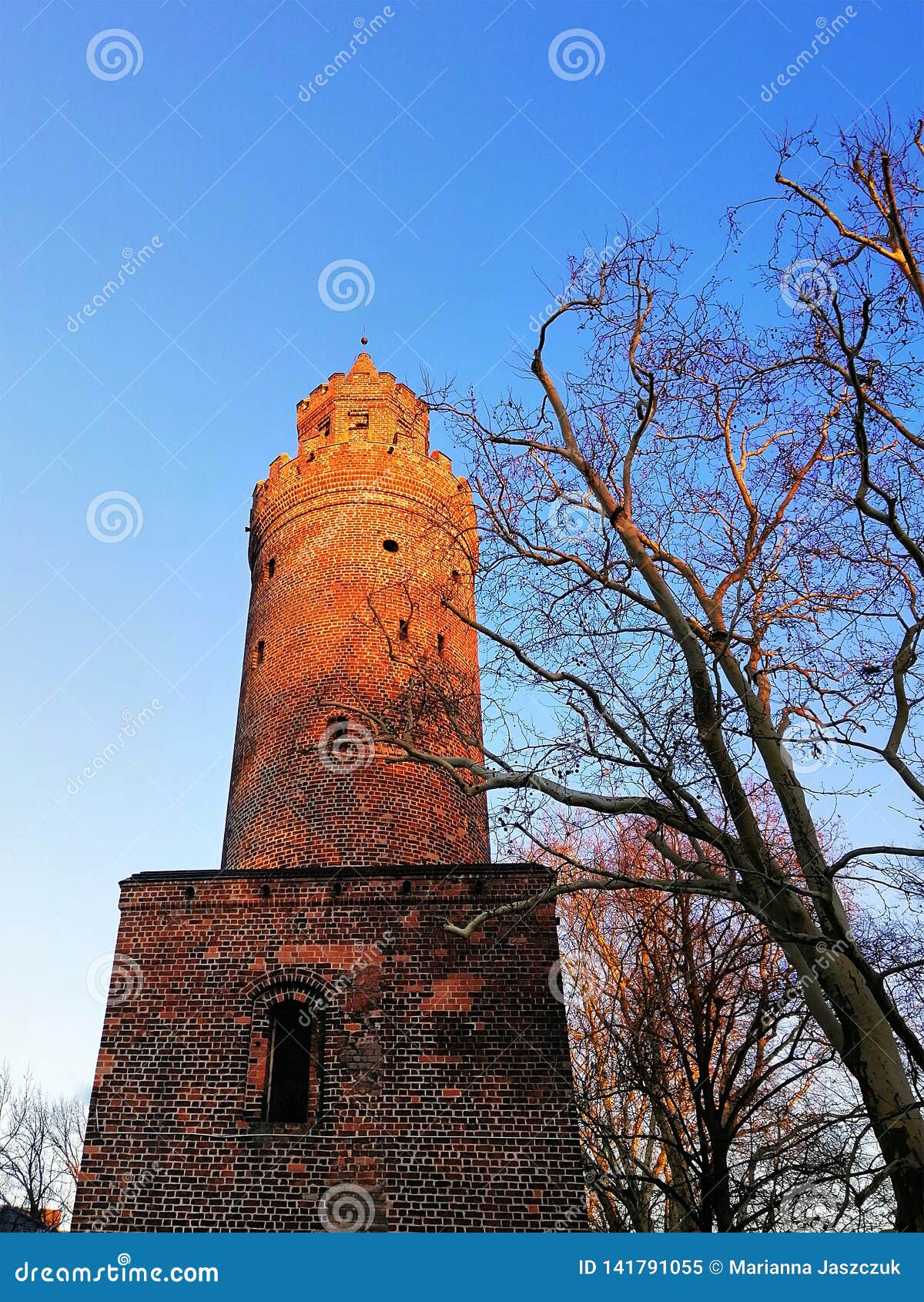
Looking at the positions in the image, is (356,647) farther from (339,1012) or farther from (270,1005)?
(339,1012)

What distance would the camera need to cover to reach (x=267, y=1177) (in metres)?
9.60

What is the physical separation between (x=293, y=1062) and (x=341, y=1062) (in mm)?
661

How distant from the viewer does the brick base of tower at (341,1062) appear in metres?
9.46

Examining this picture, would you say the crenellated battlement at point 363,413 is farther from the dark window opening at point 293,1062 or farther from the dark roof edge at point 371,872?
the dark window opening at point 293,1062

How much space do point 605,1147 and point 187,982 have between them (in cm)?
767

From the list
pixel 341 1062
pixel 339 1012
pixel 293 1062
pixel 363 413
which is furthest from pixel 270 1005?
pixel 363 413

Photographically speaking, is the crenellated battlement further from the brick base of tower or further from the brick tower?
the brick base of tower

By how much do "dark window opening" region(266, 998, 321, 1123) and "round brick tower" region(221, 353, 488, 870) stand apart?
1993 millimetres

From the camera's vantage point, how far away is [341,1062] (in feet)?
33.4

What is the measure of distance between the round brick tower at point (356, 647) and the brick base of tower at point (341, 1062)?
142 cm

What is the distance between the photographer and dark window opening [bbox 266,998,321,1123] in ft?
33.8

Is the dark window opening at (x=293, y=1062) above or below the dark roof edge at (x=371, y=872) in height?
below

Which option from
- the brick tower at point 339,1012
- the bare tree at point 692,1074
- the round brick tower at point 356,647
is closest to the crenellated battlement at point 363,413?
the round brick tower at point 356,647

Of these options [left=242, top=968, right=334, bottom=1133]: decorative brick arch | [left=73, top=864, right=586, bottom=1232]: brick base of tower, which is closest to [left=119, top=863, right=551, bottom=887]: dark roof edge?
[left=73, top=864, right=586, bottom=1232]: brick base of tower
